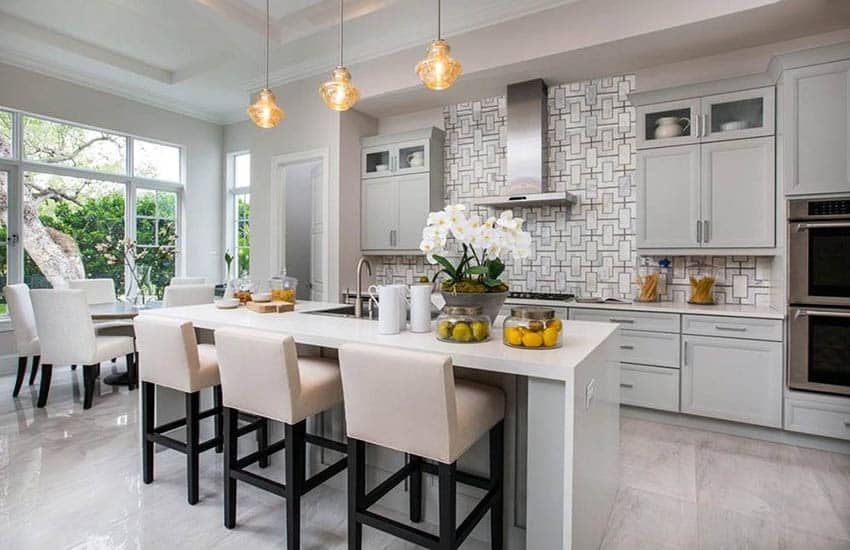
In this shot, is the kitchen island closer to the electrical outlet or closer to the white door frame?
the electrical outlet

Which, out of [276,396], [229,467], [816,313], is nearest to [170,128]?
[229,467]

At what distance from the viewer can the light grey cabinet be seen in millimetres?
2848

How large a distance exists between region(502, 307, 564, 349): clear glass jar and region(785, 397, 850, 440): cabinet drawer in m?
2.37

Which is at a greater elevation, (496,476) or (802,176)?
(802,176)

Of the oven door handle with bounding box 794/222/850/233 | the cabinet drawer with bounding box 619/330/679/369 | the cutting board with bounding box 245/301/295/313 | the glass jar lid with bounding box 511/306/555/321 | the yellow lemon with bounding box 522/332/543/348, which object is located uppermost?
the oven door handle with bounding box 794/222/850/233

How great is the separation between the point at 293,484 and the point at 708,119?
3.68 meters

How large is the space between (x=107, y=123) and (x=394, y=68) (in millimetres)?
3723

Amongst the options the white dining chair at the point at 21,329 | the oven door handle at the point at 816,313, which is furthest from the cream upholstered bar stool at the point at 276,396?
the white dining chair at the point at 21,329

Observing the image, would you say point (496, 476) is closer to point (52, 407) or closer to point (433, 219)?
point (433, 219)

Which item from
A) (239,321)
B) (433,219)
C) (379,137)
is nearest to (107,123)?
(379,137)

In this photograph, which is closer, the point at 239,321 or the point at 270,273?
the point at 239,321

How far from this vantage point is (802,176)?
296 cm

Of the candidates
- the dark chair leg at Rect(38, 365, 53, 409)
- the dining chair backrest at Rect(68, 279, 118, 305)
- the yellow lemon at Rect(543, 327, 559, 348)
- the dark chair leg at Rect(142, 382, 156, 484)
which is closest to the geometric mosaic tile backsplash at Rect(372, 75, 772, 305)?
the yellow lemon at Rect(543, 327, 559, 348)

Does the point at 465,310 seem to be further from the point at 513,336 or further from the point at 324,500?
the point at 324,500
